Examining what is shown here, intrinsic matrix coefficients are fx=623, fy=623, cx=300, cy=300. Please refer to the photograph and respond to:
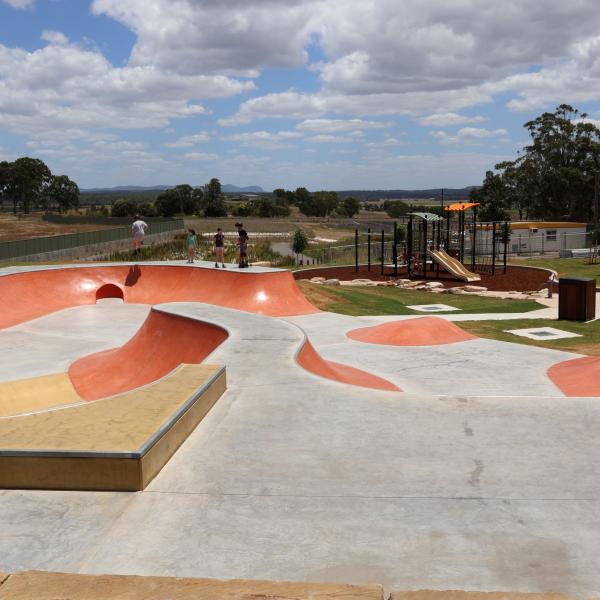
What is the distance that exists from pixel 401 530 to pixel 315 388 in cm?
391

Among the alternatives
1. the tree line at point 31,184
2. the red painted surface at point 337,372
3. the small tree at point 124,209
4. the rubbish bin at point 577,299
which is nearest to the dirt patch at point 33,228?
the tree line at point 31,184

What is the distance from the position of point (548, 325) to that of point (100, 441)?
16584mm

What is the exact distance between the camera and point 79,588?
4.01 m

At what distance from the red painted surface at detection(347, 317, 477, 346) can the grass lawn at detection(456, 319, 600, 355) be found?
161cm

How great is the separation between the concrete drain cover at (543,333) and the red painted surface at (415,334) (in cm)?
222

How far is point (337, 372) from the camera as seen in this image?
39.4 feet

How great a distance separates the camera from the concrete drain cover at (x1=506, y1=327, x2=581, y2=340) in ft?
57.6

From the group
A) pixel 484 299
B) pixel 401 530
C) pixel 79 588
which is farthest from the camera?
pixel 484 299

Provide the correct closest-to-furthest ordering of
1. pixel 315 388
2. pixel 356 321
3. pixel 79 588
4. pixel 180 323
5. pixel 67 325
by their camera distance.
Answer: pixel 79 588, pixel 315 388, pixel 180 323, pixel 67 325, pixel 356 321

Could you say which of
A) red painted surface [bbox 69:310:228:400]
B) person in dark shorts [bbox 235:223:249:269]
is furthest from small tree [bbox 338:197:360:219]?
red painted surface [bbox 69:310:228:400]

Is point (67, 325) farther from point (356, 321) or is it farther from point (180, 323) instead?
point (356, 321)

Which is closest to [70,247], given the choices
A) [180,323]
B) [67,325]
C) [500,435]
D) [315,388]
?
[67,325]

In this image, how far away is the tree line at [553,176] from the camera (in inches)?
3250

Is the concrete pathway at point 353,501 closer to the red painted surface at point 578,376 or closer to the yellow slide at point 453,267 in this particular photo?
the red painted surface at point 578,376
